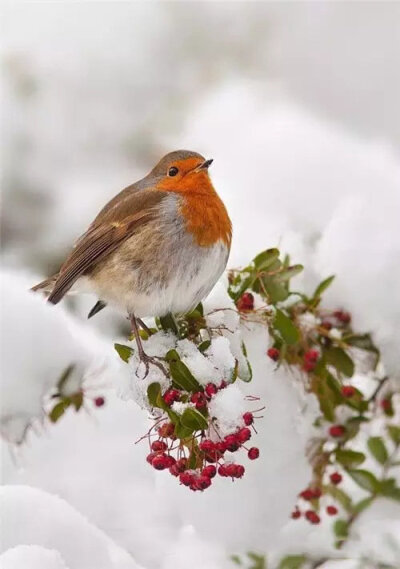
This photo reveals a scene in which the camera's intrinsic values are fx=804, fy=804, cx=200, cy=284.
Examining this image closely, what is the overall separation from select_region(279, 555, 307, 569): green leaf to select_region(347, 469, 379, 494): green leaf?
0.66 feet

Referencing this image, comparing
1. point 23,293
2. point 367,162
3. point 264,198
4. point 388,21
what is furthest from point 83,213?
point 388,21

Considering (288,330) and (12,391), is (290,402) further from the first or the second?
(12,391)

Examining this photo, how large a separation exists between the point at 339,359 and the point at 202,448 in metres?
0.51

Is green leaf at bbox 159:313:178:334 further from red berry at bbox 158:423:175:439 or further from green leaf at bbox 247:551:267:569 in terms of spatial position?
green leaf at bbox 247:551:267:569

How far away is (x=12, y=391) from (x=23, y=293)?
246 mm

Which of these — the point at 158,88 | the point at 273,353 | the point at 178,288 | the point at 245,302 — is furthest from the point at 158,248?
the point at 158,88

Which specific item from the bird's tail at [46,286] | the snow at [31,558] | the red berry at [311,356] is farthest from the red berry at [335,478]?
the bird's tail at [46,286]

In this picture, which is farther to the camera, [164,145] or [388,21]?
[388,21]

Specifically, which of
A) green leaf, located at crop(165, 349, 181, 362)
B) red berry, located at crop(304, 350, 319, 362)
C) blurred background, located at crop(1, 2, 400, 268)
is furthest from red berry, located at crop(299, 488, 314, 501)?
blurred background, located at crop(1, 2, 400, 268)

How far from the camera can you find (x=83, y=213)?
303cm

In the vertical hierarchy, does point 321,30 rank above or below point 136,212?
above

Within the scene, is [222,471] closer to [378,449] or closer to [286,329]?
[286,329]

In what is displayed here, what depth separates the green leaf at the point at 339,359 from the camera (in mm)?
1694

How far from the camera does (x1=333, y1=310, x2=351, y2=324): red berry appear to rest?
1764mm
